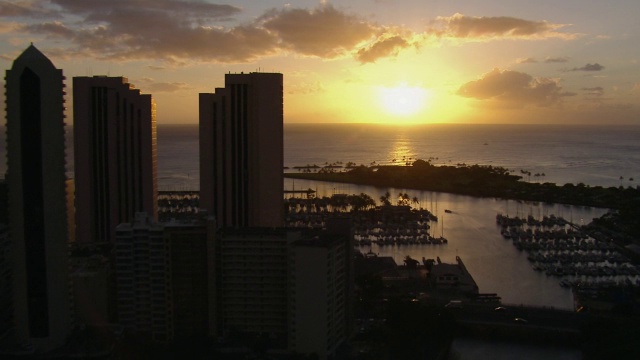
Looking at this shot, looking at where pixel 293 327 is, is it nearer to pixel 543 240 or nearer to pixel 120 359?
pixel 120 359

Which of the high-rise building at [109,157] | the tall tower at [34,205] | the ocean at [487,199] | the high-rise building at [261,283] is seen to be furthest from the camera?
the high-rise building at [109,157]

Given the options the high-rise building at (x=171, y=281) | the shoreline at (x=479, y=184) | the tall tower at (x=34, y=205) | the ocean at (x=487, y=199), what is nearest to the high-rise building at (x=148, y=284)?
the high-rise building at (x=171, y=281)

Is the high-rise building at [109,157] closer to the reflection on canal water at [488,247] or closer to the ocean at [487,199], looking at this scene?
the reflection on canal water at [488,247]

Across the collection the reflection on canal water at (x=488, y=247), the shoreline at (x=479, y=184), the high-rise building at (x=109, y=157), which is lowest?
the reflection on canal water at (x=488, y=247)

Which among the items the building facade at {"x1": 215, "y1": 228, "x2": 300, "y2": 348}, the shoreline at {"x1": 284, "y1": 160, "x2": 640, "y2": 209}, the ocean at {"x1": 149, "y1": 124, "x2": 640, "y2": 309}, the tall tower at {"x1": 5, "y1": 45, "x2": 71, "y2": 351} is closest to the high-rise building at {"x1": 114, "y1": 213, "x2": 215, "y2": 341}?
the building facade at {"x1": 215, "y1": 228, "x2": 300, "y2": 348}

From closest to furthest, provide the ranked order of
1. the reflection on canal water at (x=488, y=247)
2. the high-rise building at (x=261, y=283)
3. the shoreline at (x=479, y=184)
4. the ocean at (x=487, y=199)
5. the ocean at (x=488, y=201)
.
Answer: the high-rise building at (x=261, y=283)
the ocean at (x=488, y=201)
the reflection on canal water at (x=488, y=247)
the ocean at (x=487, y=199)
the shoreline at (x=479, y=184)

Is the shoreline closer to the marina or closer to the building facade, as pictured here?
the marina

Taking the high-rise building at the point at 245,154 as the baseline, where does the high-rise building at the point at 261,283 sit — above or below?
below

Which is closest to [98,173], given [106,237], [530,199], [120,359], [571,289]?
[106,237]
